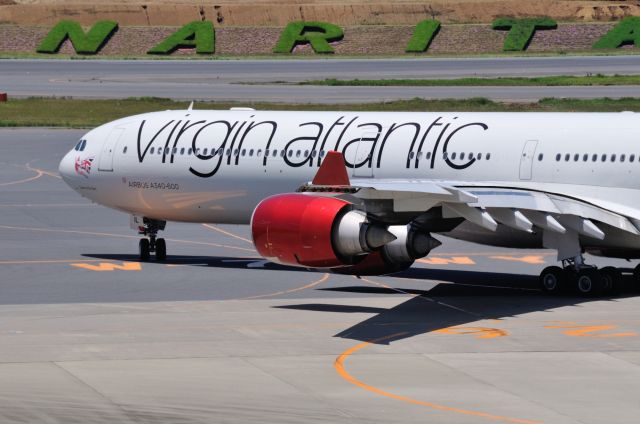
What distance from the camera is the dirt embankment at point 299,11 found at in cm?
16788

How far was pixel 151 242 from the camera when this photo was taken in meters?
41.2

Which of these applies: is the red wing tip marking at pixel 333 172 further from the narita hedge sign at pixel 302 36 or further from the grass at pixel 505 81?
the narita hedge sign at pixel 302 36

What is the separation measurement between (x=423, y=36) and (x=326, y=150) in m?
124

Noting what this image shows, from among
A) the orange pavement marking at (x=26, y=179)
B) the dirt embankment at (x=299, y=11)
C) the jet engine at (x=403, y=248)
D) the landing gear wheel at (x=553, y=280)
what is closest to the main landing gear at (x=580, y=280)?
the landing gear wheel at (x=553, y=280)

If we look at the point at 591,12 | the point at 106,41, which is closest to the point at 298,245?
the point at 106,41

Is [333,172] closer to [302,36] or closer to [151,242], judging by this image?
[151,242]

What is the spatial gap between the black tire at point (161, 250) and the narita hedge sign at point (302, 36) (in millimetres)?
117126

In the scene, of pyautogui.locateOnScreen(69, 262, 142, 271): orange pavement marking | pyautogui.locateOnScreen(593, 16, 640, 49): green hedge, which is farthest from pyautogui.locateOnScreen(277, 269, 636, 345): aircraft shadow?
pyautogui.locateOnScreen(593, 16, 640, 49): green hedge

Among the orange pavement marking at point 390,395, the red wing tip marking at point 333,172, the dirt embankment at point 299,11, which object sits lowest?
the orange pavement marking at point 390,395

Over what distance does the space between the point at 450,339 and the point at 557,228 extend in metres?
5.07

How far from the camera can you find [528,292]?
35.2 meters

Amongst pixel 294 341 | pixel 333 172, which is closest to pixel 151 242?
pixel 333 172

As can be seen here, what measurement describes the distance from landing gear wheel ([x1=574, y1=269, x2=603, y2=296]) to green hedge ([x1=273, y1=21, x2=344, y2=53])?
409ft

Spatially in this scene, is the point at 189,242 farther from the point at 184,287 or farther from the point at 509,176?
the point at 509,176
